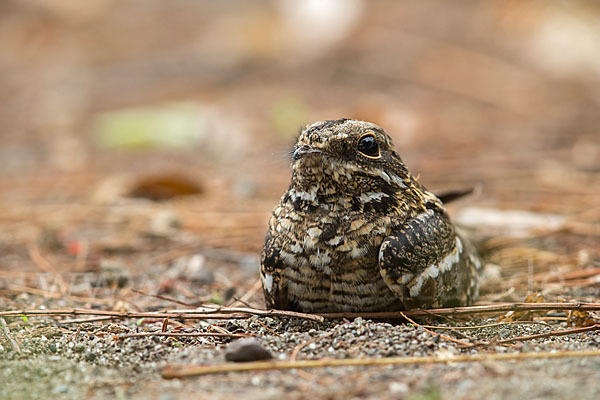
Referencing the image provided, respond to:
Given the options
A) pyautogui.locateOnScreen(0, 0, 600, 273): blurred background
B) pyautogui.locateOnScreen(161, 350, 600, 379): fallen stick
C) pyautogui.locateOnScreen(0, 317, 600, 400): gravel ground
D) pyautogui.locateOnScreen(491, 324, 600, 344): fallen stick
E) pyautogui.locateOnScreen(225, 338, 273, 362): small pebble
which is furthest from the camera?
pyautogui.locateOnScreen(0, 0, 600, 273): blurred background

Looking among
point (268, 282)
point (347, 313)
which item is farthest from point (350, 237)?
point (268, 282)

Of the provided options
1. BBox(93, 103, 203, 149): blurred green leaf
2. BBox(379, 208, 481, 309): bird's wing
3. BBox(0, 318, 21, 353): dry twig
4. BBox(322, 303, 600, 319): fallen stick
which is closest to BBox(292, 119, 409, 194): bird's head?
BBox(379, 208, 481, 309): bird's wing

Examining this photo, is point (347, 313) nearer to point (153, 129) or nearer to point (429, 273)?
point (429, 273)

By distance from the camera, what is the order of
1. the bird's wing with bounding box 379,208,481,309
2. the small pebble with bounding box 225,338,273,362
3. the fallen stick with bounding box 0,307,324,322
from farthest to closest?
the fallen stick with bounding box 0,307,324,322 → the bird's wing with bounding box 379,208,481,309 → the small pebble with bounding box 225,338,273,362

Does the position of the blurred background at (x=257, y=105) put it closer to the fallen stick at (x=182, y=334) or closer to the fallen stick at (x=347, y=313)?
Answer: the fallen stick at (x=347, y=313)

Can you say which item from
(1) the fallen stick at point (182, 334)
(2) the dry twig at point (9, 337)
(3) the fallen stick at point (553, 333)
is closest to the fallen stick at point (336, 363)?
(3) the fallen stick at point (553, 333)

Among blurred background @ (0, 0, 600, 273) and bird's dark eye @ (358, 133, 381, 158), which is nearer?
bird's dark eye @ (358, 133, 381, 158)

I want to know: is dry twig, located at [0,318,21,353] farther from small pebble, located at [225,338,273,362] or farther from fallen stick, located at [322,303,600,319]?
fallen stick, located at [322,303,600,319]
